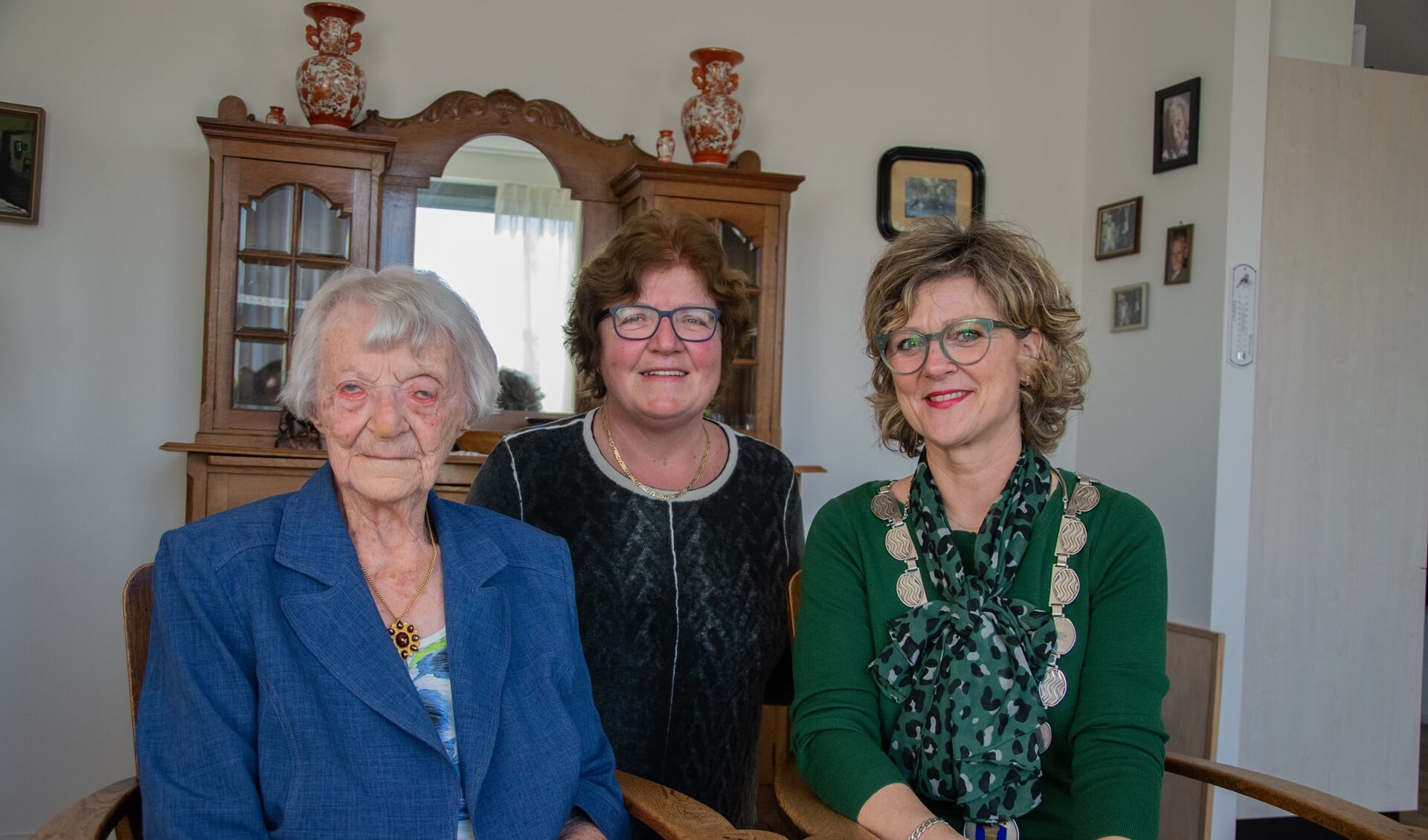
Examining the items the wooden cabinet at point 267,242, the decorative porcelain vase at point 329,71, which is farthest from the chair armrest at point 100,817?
the decorative porcelain vase at point 329,71

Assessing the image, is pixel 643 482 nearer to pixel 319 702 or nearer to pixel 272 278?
pixel 319 702

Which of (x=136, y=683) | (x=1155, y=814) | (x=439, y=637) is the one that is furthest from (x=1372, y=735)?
(x=136, y=683)

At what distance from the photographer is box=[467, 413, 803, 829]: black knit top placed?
6.35ft

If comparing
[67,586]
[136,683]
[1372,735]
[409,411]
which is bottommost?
[1372,735]

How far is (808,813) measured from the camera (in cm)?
154

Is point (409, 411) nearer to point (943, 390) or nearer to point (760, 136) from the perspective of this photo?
point (943, 390)

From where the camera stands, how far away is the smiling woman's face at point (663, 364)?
1.95 metres

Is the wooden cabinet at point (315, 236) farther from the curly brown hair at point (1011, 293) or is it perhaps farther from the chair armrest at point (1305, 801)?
the chair armrest at point (1305, 801)

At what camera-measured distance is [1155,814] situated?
1488mm

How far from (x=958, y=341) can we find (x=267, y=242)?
7.55 feet

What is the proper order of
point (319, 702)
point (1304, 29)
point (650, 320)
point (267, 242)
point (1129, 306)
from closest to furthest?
1. point (319, 702)
2. point (650, 320)
3. point (267, 242)
4. point (1304, 29)
5. point (1129, 306)

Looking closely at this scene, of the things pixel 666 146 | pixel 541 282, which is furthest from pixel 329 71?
pixel 666 146

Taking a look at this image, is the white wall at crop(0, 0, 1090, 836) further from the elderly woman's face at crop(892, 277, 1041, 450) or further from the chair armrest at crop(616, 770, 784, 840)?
the chair armrest at crop(616, 770, 784, 840)

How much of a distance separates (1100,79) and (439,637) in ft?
11.8
